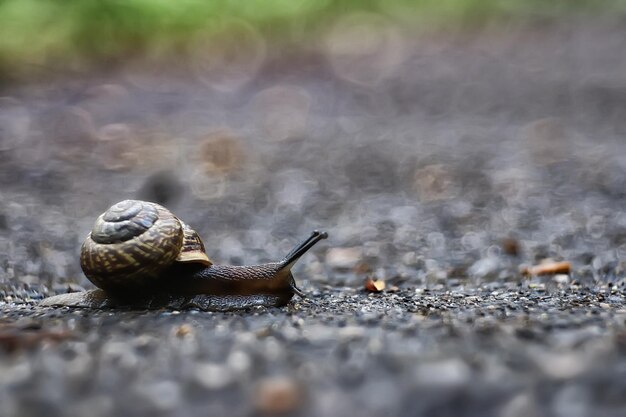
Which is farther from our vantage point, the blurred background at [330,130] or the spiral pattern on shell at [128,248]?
the blurred background at [330,130]

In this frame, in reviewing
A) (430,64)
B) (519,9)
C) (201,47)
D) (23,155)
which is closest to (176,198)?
(23,155)

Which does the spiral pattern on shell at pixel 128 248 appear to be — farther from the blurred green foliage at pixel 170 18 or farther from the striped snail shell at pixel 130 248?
the blurred green foliage at pixel 170 18

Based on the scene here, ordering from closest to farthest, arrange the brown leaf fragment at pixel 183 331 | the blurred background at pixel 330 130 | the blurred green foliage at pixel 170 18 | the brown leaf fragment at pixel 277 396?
the brown leaf fragment at pixel 277 396 < the brown leaf fragment at pixel 183 331 < the blurred background at pixel 330 130 < the blurred green foliage at pixel 170 18

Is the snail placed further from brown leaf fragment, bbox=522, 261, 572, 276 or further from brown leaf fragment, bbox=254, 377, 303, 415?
brown leaf fragment, bbox=522, 261, 572, 276

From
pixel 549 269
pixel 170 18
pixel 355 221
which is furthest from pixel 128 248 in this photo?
pixel 170 18

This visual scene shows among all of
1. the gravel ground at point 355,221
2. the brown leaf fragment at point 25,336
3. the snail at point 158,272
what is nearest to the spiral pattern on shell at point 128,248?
the snail at point 158,272

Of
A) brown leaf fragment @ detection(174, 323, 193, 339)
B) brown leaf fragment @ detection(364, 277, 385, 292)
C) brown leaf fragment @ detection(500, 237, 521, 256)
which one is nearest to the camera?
brown leaf fragment @ detection(174, 323, 193, 339)

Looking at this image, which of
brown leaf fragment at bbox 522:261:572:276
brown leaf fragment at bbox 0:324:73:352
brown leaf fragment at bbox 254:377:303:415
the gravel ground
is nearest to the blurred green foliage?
the gravel ground
